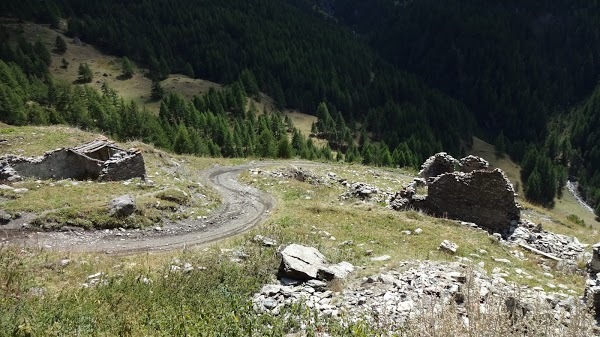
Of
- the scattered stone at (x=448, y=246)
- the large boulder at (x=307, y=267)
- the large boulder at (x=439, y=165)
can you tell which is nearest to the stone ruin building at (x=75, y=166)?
the large boulder at (x=307, y=267)

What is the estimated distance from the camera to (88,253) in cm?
1812

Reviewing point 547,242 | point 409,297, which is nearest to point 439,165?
point 547,242

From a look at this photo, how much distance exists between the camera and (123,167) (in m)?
30.9

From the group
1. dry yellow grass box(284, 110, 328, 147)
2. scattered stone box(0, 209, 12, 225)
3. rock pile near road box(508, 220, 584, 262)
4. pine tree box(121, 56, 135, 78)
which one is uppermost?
pine tree box(121, 56, 135, 78)

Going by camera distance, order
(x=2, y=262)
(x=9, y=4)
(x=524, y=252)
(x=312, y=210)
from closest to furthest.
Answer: (x=2, y=262)
(x=524, y=252)
(x=312, y=210)
(x=9, y=4)

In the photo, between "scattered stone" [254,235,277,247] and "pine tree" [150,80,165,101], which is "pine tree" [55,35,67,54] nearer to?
"pine tree" [150,80,165,101]

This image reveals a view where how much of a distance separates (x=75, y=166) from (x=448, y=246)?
27.6m

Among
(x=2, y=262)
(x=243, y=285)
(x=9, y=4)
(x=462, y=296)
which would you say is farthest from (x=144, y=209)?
(x=9, y=4)

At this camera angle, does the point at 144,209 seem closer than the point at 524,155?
Yes

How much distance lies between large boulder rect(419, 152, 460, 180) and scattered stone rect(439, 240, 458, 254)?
20.4 metres

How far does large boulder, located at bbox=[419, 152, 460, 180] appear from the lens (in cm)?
4040

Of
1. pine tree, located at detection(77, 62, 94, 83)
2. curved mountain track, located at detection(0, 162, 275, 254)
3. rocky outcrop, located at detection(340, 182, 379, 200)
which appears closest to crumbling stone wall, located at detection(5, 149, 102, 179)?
curved mountain track, located at detection(0, 162, 275, 254)

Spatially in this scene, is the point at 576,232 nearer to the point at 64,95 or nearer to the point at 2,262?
the point at 2,262

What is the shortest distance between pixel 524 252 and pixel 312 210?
43.7ft
